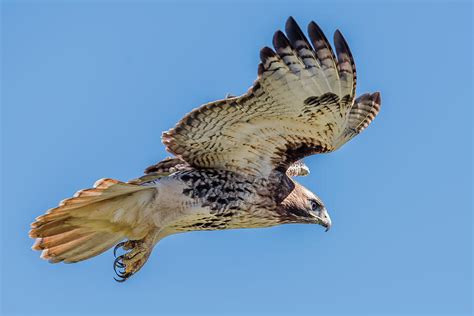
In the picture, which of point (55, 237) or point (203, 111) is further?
point (55, 237)

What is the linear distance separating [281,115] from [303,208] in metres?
0.93

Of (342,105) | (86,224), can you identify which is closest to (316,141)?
(342,105)

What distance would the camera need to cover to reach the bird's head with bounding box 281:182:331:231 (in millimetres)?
8500

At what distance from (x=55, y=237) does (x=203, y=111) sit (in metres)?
1.60

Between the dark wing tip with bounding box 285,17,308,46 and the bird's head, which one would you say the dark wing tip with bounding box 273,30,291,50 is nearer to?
the dark wing tip with bounding box 285,17,308,46

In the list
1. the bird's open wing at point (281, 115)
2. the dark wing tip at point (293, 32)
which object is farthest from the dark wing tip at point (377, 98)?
the dark wing tip at point (293, 32)

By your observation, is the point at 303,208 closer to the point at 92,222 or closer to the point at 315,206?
the point at 315,206

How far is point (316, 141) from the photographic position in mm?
8297

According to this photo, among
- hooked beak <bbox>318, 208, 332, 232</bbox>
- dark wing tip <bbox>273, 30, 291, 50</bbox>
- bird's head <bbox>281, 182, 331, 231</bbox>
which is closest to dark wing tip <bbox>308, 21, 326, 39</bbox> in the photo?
dark wing tip <bbox>273, 30, 291, 50</bbox>

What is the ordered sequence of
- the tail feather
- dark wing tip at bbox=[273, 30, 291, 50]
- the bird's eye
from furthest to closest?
1. the bird's eye
2. the tail feather
3. dark wing tip at bbox=[273, 30, 291, 50]

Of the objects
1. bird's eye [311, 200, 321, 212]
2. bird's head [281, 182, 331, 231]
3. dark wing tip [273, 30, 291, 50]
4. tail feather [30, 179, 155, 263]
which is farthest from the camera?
bird's eye [311, 200, 321, 212]

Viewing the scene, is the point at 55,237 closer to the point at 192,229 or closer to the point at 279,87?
the point at 192,229

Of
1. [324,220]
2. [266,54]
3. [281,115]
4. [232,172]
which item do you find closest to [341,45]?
[266,54]

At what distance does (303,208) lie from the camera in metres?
8.56
